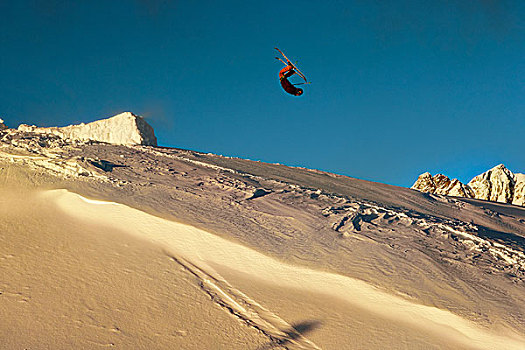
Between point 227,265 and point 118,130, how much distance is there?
8655 mm

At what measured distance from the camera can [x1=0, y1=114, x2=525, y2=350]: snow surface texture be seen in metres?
5.02

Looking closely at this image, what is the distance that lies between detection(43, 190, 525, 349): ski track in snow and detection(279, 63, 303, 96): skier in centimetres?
307

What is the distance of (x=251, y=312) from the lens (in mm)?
5426

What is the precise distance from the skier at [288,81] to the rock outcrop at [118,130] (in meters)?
6.83

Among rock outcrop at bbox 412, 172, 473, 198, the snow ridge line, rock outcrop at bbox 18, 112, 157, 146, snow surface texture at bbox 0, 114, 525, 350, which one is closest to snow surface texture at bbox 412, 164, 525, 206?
rock outcrop at bbox 412, 172, 473, 198

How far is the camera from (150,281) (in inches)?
231

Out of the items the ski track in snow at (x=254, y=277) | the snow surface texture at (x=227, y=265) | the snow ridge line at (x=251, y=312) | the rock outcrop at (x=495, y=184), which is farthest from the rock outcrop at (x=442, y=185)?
the snow ridge line at (x=251, y=312)

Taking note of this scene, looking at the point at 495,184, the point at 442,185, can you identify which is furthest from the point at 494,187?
the point at 442,185

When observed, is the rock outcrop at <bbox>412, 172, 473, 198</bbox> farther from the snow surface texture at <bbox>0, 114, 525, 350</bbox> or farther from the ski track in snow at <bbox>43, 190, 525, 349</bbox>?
the ski track in snow at <bbox>43, 190, 525, 349</bbox>

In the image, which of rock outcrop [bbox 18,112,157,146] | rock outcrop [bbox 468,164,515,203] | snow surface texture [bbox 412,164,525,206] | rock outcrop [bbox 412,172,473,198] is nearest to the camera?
rock outcrop [bbox 18,112,157,146]

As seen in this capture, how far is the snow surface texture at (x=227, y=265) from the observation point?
502 centimetres

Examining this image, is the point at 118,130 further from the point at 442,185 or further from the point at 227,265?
the point at 442,185

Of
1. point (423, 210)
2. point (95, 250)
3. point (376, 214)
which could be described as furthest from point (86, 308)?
point (423, 210)

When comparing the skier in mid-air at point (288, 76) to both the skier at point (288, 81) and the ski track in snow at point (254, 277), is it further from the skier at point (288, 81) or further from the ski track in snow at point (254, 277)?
the ski track in snow at point (254, 277)
